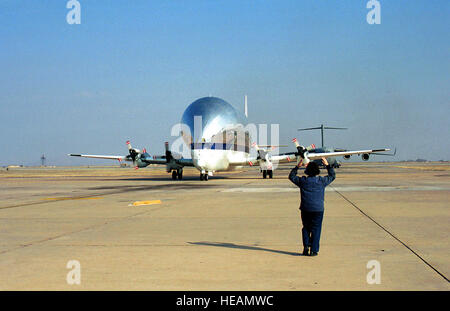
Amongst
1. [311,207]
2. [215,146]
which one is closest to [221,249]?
[311,207]

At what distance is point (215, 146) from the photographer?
1246 inches

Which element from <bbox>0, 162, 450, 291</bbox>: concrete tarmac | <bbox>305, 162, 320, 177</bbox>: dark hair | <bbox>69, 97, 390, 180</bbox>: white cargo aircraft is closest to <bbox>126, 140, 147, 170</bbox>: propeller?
<bbox>69, 97, 390, 180</bbox>: white cargo aircraft

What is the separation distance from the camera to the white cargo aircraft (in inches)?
1237

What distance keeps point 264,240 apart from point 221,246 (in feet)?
3.20

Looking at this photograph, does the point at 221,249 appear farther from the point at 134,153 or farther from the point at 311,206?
the point at 134,153

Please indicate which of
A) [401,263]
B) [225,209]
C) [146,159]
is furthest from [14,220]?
[146,159]

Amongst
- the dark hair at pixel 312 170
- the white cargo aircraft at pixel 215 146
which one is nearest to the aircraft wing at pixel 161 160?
the white cargo aircraft at pixel 215 146

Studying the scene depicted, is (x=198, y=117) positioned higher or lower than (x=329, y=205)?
higher

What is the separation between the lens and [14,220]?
1159 centimetres

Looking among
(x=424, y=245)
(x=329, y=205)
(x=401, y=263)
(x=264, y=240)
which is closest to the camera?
(x=401, y=263)

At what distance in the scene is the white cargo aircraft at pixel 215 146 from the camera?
3142cm

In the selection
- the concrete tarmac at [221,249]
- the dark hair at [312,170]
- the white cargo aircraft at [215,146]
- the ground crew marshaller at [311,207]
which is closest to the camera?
the concrete tarmac at [221,249]

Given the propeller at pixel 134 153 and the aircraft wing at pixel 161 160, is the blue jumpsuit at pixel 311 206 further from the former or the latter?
the propeller at pixel 134 153
